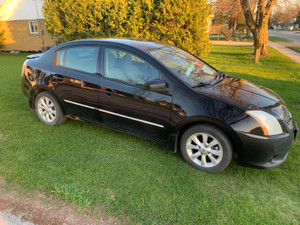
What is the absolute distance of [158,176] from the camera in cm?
293

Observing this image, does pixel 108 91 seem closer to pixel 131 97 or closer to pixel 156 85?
pixel 131 97

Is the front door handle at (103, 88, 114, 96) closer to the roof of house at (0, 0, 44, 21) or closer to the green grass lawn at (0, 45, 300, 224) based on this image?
the green grass lawn at (0, 45, 300, 224)

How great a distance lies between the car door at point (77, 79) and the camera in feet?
11.8

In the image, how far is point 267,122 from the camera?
2.71 metres

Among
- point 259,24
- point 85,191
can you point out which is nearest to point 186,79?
point 85,191

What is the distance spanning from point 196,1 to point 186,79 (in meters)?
5.65

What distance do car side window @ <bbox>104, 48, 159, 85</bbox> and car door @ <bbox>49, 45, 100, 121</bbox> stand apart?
0.70ft

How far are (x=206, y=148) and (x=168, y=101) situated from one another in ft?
2.52

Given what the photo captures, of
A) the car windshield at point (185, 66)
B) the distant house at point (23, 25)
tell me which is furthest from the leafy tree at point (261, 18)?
the distant house at point (23, 25)

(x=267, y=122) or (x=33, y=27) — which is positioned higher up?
(x=33, y=27)

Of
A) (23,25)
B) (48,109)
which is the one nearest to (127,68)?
(48,109)

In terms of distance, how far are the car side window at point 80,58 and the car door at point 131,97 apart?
0.21 metres

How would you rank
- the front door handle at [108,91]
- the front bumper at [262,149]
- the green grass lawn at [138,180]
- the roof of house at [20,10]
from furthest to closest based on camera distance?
the roof of house at [20,10]
the front door handle at [108,91]
the front bumper at [262,149]
the green grass lawn at [138,180]

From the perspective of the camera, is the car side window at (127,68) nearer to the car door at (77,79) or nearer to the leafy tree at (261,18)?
the car door at (77,79)
